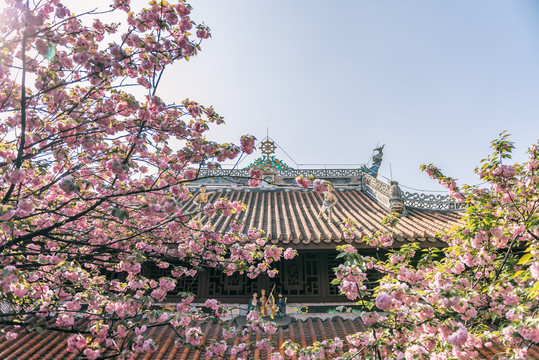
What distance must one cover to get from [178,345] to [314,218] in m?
5.13

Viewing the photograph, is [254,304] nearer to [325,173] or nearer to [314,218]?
[314,218]

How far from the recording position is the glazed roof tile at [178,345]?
15.7ft

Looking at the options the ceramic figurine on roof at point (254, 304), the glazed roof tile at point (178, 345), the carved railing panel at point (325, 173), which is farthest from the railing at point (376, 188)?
the glazed roof tile at point (178, 345)

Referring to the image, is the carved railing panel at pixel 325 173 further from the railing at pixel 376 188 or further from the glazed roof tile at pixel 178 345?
the glazed roof tile at pixel 178 345

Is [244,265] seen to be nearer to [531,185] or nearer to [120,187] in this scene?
[120,187]

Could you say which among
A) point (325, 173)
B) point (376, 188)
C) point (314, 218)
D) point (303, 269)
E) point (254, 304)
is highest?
point (325, 173)

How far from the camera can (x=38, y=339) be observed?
5191 mm

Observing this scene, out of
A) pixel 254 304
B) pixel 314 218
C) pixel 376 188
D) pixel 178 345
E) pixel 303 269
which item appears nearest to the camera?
pixel 178 345

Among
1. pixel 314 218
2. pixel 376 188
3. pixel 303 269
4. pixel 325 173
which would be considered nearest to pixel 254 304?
pixel 303 269

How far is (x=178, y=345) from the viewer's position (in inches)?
183

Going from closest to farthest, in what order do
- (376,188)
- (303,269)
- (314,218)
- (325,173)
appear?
(303,269) → (314,218) → (376,188) → (325,173)

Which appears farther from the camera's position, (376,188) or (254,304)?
(376,188)

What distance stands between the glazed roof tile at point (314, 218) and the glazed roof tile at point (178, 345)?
1447 mm

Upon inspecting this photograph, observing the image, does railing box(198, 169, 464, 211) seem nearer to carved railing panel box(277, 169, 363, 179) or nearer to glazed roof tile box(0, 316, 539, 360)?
carved railing panel box(277, 169, 363, 179)
